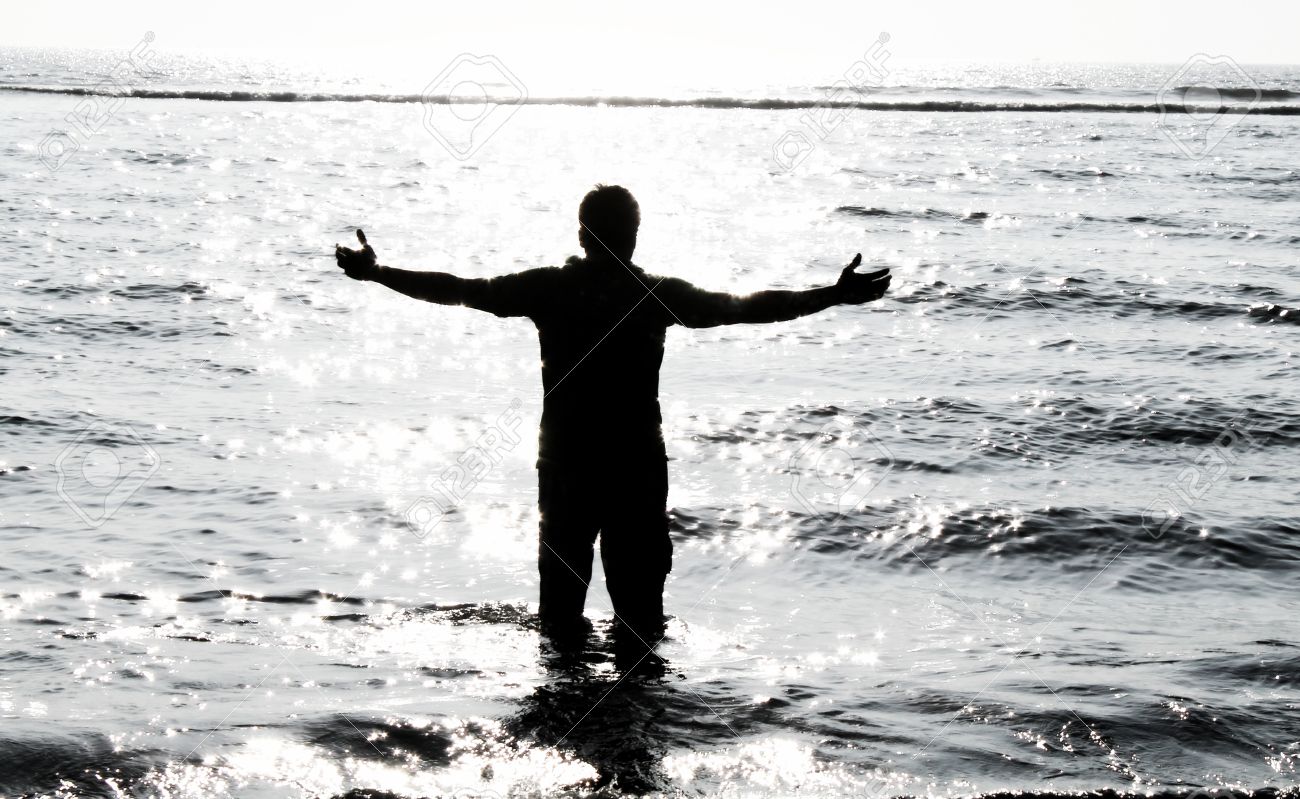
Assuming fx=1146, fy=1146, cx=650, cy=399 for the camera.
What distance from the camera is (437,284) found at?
422 cm

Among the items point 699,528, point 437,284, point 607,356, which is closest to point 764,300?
point 607,356

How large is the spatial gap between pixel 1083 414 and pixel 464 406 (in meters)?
5.39

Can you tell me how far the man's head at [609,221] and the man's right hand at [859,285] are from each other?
833 millimetres

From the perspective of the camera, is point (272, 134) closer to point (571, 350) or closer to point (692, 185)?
point (692, 185)

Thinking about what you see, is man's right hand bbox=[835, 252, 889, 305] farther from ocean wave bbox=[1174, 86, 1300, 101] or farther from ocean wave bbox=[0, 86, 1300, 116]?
ocean wave bbox=[1174, 86, 1300, 101]

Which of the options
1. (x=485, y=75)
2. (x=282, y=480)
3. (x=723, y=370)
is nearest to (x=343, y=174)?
(x=723, y=370)

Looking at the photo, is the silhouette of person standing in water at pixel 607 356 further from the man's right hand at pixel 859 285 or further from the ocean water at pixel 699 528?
the ocean water at pixel 699 528

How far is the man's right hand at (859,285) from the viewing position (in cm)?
415

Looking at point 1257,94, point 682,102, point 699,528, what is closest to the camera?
point 699,528

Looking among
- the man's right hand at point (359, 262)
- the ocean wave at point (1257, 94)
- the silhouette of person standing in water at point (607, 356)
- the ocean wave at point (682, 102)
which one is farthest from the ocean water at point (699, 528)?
the ocean wave at point (1257, 94)

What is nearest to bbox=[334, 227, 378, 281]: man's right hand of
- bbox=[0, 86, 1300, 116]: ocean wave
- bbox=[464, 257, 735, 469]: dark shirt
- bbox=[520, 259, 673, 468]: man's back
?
bbox=[464, 257, 735, 469]: dark shirt

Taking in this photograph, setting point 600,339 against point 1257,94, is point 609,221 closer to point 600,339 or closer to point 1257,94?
point 600,339

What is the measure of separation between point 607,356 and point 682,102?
246 ft

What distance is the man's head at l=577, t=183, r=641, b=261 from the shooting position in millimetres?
4410
